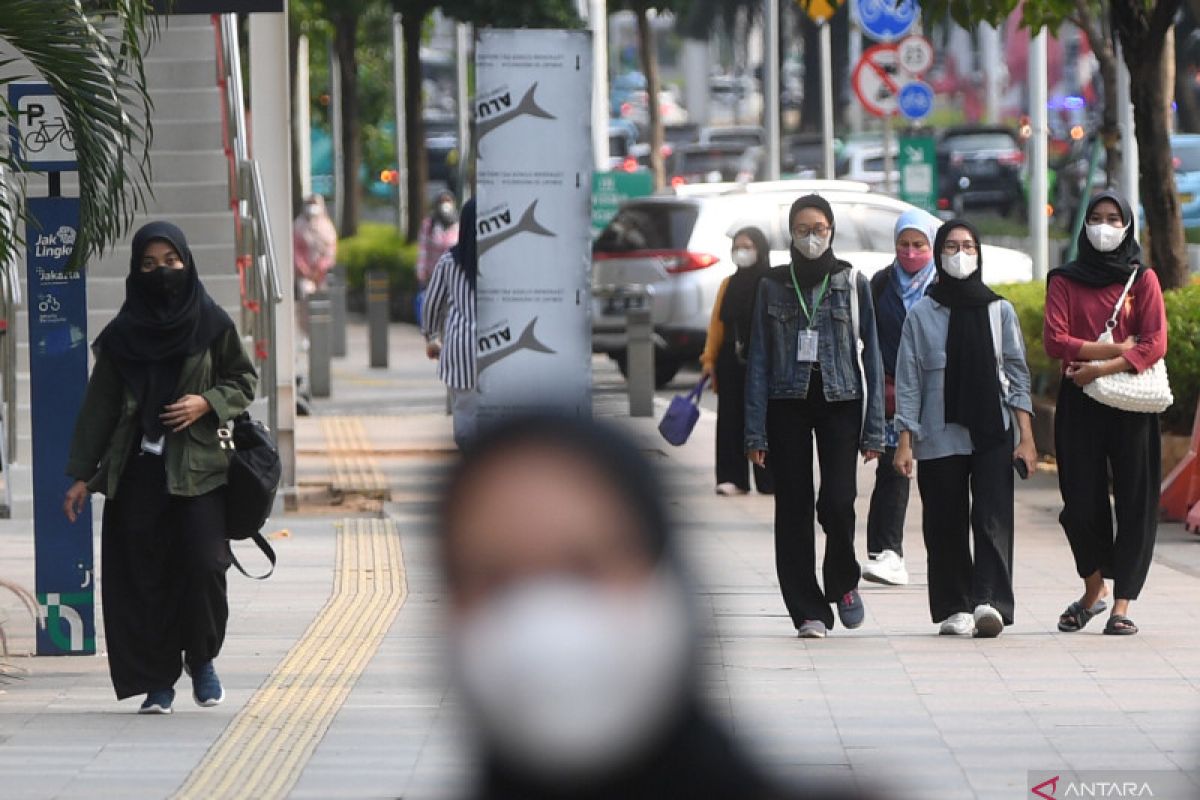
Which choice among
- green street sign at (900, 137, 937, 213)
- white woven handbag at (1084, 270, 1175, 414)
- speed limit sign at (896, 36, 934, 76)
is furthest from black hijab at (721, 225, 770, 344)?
speed limit sign at (896, 36, 934, 76)

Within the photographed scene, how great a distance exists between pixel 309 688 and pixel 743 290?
6.79 metres

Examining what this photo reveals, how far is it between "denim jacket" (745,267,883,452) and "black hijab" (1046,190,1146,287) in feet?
2.80

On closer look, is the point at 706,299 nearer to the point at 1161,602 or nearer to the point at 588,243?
the point at 588,243

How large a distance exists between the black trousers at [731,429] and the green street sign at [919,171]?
8648mm

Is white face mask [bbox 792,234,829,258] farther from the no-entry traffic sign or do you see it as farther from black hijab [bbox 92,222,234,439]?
the no-entry traffic sign

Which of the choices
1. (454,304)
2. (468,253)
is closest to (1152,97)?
(468,253)

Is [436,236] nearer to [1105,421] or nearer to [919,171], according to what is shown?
[919,171]

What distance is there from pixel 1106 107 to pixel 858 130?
154ft

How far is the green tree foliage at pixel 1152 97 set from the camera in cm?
1345

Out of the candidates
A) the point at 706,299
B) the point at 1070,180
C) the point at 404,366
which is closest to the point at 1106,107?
the point at 706,299

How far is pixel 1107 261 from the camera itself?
8.92m

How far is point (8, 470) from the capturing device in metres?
12.6

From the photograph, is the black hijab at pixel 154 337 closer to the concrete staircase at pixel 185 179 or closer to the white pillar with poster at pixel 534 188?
the white pillar with poster at pixel 534 188

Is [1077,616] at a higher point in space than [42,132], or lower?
lower
